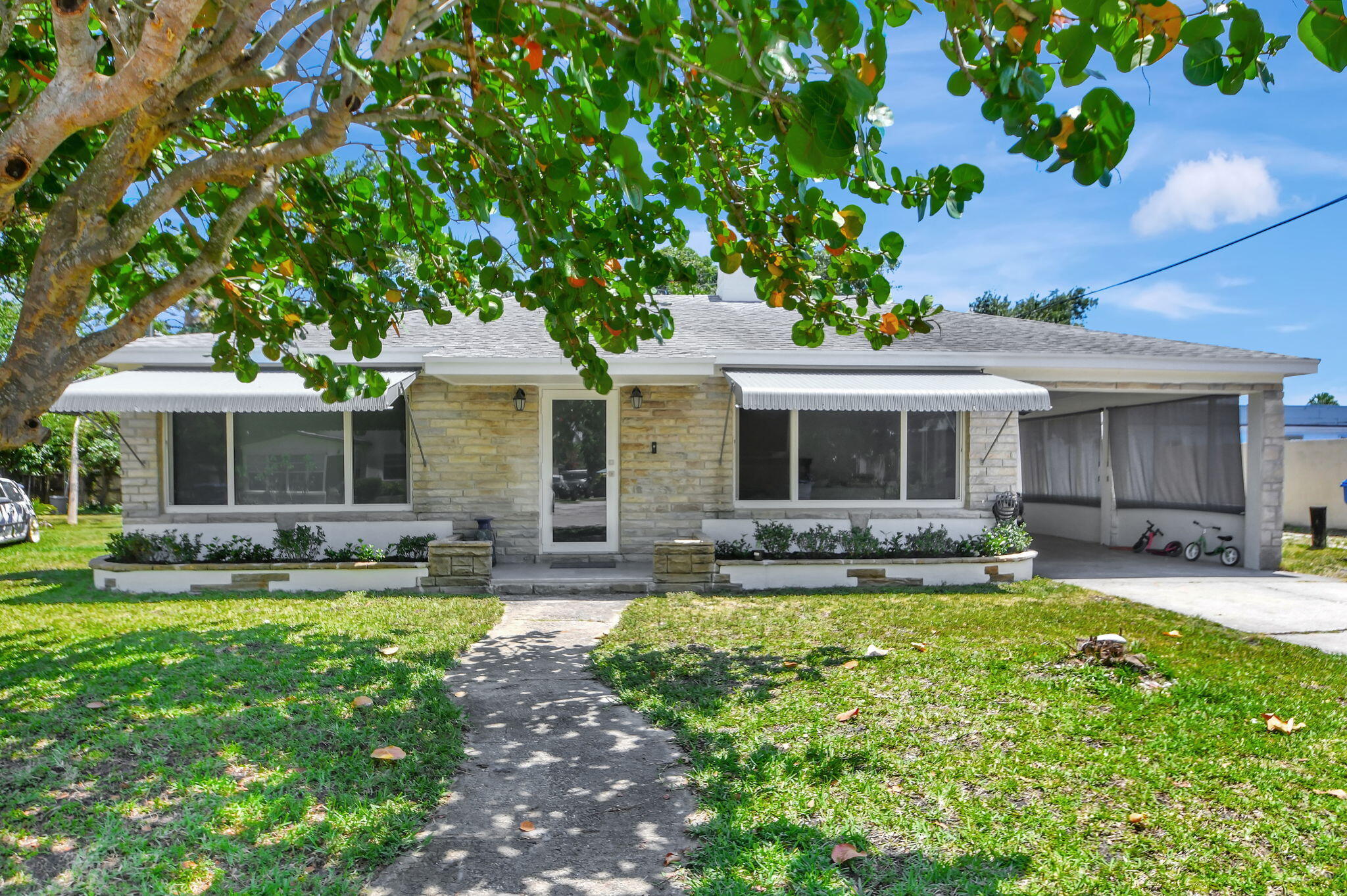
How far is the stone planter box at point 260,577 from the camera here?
10.3 meters

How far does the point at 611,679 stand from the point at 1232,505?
12.1 m

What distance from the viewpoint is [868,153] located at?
2.80 meters

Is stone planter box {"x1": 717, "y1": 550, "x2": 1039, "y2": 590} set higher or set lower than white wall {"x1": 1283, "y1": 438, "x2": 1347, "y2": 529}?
lower

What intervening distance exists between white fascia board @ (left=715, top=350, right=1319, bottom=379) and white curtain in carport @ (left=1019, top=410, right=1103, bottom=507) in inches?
164

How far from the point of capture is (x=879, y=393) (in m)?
10.4

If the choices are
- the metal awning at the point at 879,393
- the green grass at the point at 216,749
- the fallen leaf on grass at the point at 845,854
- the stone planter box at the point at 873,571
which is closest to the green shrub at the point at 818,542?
the stone planter box at the point at 873,571

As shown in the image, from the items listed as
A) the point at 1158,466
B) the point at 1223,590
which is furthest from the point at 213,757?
the point at 1158,466

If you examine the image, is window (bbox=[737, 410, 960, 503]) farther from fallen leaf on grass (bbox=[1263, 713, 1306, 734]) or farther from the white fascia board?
fallen leaf on grass (bbox=[1263, 713, 1306, 734])

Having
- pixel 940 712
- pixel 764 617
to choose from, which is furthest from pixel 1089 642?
pixel 764 617

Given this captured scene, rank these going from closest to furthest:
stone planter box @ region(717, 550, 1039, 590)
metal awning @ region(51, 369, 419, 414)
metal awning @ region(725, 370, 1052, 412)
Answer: metal awning @ region(51, 369, 419, 414)
metal awning @ region(725, 370, 1052, 412)
stone planter box @ region(717, 550, 1039, 590)

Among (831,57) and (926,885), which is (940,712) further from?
(831,57)

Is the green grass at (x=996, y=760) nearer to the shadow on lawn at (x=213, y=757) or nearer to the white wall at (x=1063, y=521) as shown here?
the shadow on lawn at (x=213, y=757)

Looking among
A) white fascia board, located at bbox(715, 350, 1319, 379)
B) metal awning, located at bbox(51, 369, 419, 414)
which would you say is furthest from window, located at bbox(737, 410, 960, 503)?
metal awning, located at bbox(51, 369, 419, 414)

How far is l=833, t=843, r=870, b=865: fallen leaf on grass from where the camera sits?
3.35m
